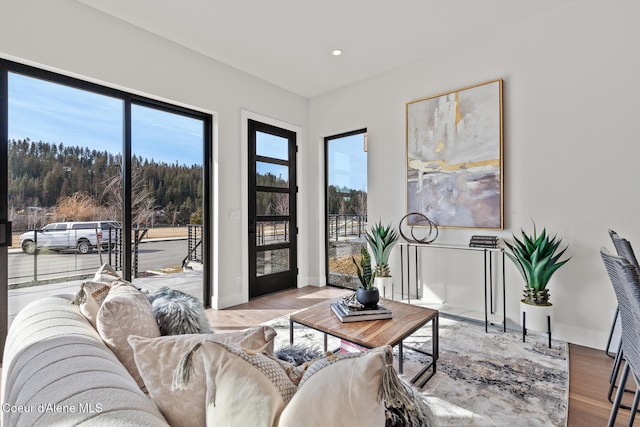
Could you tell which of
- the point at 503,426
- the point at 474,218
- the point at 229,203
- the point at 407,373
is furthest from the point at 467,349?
the point at 229,203

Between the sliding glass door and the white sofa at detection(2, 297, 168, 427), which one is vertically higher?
the sliding glass door

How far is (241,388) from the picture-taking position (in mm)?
623

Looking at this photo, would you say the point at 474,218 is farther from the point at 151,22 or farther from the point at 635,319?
the point at 151,22

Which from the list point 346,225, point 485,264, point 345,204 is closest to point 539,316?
point 485,264

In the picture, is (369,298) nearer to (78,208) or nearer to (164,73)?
(78,208)

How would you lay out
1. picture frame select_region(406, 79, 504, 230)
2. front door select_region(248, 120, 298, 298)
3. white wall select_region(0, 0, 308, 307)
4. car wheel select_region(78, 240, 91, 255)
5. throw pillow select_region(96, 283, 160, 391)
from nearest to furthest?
throw pillow select_region(96, 283, 160, 391), white wall select_region(0, 0, 308, 307), car wheel select_region(78, 240, 91, 255), picture frame select_region(406, 79, 504, 230), front door select_region(248, 120, 298, 298)

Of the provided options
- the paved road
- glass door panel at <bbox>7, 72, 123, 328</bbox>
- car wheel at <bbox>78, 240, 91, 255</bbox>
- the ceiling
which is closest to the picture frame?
the ceiling

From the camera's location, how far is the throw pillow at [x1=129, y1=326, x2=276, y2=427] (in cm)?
72

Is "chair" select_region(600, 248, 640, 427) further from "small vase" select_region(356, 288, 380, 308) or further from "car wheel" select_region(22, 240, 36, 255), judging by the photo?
"car wheel" select_region(22, 240, 36, 255)

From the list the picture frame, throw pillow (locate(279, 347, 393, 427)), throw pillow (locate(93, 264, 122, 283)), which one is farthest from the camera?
the picture frame

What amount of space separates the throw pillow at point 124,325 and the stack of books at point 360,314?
111cm

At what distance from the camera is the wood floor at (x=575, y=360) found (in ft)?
5.48

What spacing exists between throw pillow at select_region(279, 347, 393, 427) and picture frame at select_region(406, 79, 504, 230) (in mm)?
2882

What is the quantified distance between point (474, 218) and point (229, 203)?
2721mm
